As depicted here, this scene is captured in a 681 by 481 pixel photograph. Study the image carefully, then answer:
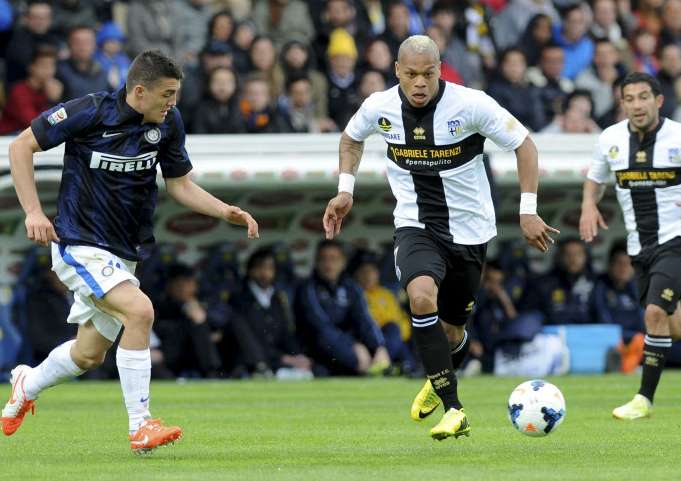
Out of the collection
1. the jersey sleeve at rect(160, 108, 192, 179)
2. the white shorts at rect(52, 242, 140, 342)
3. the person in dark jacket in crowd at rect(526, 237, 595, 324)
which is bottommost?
the person in dark jacket in crowd at rect(526, 237, 595, 324)

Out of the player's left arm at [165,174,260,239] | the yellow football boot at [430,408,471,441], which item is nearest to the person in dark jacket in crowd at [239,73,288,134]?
the player's left arm at [165,174,260,239]

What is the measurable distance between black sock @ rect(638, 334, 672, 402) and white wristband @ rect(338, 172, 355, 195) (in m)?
2.88

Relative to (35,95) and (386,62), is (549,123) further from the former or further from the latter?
(35,95)

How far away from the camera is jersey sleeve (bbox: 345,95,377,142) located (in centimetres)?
998

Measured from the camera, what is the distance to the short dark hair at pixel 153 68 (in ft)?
28.1

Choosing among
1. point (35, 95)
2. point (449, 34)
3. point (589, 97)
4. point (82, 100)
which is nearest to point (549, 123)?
point (589, 97)

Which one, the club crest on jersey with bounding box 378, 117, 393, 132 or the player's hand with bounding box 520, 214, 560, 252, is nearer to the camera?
the player's hand with bounding box 520, 214, 560, 252

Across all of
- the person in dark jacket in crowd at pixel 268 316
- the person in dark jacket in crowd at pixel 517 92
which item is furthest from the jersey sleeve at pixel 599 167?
the person in dark jacket in crowd at pixel 517 92

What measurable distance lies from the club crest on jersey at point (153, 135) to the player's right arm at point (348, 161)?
1.26 metres

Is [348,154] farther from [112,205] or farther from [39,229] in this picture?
[39,229]

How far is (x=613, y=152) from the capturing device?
12.0 m

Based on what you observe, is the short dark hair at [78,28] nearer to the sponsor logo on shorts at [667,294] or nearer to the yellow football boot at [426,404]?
the sponsor logo on shorts at [667,294]

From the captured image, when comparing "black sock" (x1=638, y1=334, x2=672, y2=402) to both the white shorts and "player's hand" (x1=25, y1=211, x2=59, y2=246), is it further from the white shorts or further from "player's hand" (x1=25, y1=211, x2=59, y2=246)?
"player's hand" (x1=25, y1=211, x2=59, y2=246)

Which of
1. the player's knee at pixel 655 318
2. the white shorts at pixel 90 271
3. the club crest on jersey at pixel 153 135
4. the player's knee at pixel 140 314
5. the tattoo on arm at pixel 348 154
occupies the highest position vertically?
the club crest on jersey at pixel 153 135
